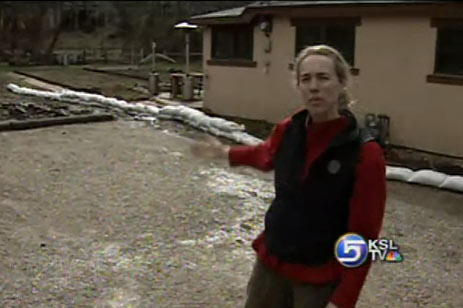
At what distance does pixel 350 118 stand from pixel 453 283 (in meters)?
2.87

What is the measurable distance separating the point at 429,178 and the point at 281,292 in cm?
566

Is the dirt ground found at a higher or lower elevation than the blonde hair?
lower

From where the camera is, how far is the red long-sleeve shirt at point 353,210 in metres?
1.76

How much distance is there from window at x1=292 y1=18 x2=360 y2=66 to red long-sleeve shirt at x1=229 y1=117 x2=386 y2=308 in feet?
29.1

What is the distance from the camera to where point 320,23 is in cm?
1110

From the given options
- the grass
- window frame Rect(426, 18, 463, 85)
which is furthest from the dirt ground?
the grass

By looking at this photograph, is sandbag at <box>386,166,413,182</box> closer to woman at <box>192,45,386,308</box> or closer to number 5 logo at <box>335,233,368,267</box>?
woman at <box>192,45,386,308</box>

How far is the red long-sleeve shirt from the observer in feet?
5.78

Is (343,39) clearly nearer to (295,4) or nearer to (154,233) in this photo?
(295,4)

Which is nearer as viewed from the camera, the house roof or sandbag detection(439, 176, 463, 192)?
sandbag detection(439, 176, 463, 192)

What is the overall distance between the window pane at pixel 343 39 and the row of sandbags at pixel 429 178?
11.9 ft

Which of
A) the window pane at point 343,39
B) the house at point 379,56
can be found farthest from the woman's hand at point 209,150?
the window pane at point 343,39

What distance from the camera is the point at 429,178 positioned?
23.6 ft

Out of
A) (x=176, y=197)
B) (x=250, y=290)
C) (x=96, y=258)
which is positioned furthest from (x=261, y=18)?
(x=250, y=290)
